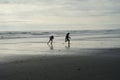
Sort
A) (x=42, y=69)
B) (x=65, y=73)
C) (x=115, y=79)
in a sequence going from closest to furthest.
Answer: (x=115, y=79) → (x=65, y=73) → (x=42, y=69)

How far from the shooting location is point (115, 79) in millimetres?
9734

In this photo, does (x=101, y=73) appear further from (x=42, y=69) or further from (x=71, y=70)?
(x=42, y=69)

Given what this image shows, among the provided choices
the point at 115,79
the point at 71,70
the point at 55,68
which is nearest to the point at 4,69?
the point at 55,68

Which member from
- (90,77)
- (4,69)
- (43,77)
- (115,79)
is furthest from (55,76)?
(4,69)

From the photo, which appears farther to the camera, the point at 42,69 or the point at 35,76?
the point at 42,69

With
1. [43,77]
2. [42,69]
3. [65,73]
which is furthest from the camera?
[42,69]

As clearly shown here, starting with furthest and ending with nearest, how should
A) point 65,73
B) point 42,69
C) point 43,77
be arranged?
point 42,69
point 65,73
point 43,77

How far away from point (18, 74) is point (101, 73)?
328cm

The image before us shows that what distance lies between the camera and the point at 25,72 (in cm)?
1152

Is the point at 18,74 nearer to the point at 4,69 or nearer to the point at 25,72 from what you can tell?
the point at 25,72

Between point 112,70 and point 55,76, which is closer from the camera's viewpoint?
point 55,76

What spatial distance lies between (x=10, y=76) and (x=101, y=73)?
352cm

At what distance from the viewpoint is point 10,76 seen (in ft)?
35.1

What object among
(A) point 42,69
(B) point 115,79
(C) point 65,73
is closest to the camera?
(B) point 115,79
